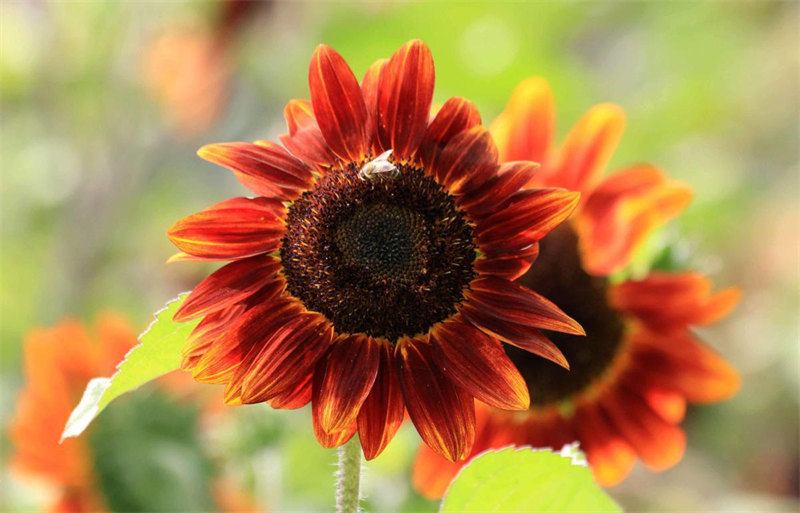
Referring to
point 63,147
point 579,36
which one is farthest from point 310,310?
point 579,36

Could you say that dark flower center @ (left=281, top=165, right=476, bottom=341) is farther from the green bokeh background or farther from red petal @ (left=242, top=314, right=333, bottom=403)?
the green bokeh background

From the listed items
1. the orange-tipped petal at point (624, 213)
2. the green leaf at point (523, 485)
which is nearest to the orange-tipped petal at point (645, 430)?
the orange-tipped petal at point (624, 213)

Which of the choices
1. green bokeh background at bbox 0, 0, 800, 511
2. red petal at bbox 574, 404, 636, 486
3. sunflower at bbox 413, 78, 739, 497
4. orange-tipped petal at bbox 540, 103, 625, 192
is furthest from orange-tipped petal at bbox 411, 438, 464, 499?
green bokeh background at bbox 0, 0, 800, 511

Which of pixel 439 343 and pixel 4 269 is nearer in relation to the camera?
pixel 439 343

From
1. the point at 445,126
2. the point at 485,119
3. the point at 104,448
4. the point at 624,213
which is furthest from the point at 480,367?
the point at 485,119

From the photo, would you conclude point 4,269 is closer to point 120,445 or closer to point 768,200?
point 120,445

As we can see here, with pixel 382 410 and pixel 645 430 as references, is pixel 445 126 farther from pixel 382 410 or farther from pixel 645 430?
pixel 645 430
